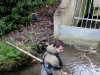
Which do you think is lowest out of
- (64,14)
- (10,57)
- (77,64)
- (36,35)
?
(77,64)

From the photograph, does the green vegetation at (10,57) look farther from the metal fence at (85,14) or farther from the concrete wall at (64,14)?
the metal fence at (85,14)

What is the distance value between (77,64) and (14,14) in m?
3.40

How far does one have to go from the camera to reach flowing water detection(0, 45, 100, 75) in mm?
8789

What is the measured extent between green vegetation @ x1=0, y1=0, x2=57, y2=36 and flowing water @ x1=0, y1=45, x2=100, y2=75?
216 cm

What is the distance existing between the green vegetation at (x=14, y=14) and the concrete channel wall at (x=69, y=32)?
4.32 feet

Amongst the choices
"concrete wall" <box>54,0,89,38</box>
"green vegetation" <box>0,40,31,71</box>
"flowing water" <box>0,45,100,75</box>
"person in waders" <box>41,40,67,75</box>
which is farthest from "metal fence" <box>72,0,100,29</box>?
"person in waders" <box>41,40,67,75</box>

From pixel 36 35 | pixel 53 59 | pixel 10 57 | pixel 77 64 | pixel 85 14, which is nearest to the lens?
pixel 53 59

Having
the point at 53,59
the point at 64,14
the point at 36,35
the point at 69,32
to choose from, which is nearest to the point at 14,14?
the point at 36,35

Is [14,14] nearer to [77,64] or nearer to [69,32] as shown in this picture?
[69,32]

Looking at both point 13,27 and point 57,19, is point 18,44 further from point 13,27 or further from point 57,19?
point 57,19

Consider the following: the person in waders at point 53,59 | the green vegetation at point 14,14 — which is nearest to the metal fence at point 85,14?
the green vegetation at point 14,14

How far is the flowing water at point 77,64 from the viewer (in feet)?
28.8

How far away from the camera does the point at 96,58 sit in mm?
9609

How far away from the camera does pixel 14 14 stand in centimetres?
1058
